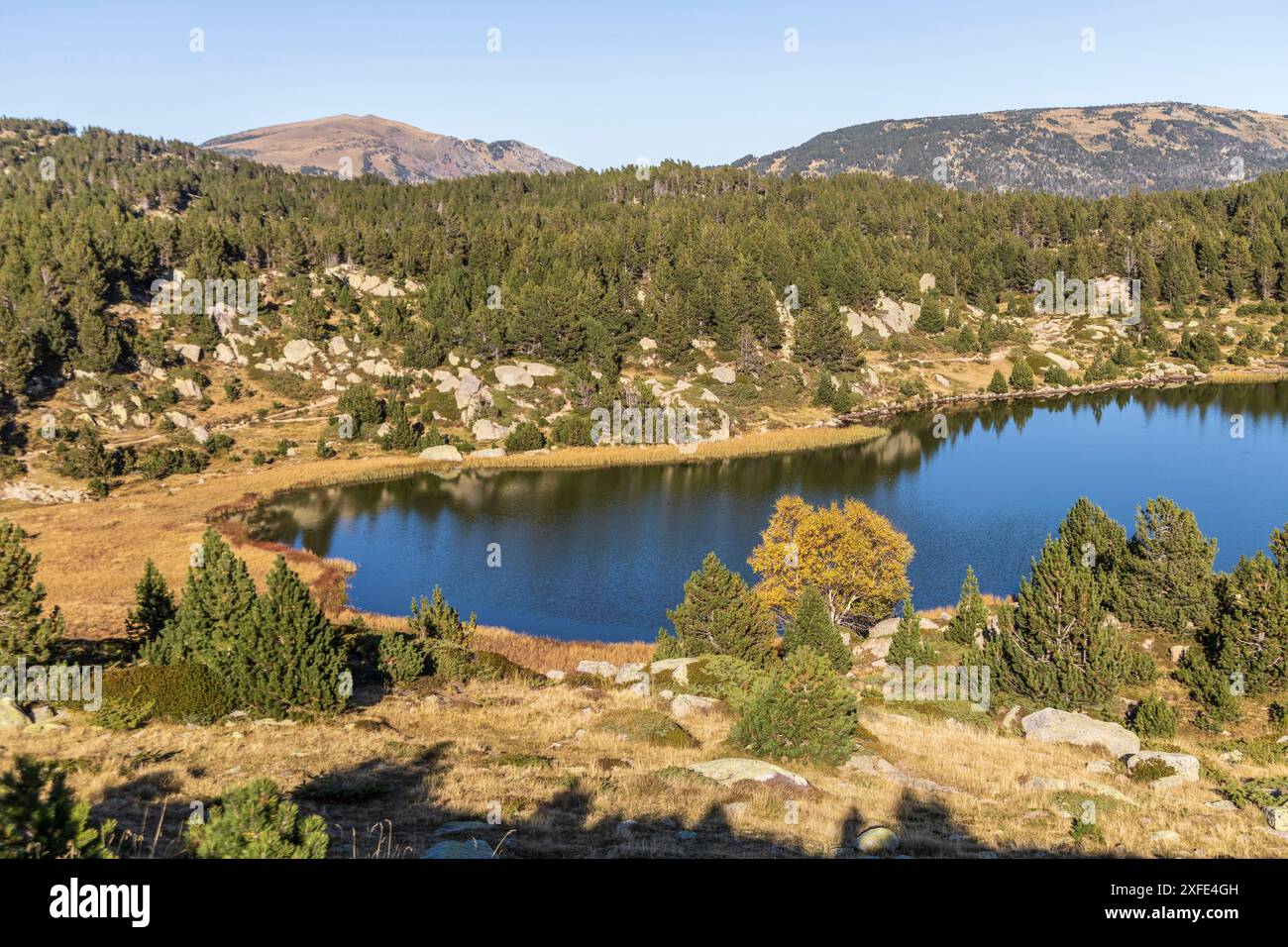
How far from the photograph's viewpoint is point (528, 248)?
495 feet

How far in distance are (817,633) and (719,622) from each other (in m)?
5.13

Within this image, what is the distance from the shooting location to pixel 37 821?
32.4ft

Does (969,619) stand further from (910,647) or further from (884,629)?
(884,629)

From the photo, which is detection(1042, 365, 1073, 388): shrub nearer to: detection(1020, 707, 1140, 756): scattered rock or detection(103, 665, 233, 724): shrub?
detection(1020, 707, 1140, 756): scattered rock

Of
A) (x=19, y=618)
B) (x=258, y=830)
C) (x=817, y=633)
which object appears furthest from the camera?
(x=817, y=633)

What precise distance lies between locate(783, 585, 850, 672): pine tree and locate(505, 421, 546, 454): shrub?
222 ft

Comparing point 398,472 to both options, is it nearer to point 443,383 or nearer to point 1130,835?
point 443,383

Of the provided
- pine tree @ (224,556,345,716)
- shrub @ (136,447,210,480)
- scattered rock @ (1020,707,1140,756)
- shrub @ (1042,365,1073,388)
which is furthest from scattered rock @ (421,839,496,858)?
shrub @ (1042,365,1073,388)

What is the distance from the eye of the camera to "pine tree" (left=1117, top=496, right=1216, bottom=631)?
4250 cm

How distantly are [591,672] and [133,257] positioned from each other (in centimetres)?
12200

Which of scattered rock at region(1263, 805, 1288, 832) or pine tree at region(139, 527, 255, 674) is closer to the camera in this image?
scattered rock at region(1263, 805, 1288, 832)

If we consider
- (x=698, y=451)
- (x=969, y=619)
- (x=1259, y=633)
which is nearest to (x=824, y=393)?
(x=698, y=451)

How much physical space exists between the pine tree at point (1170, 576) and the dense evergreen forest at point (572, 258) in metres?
90.1
